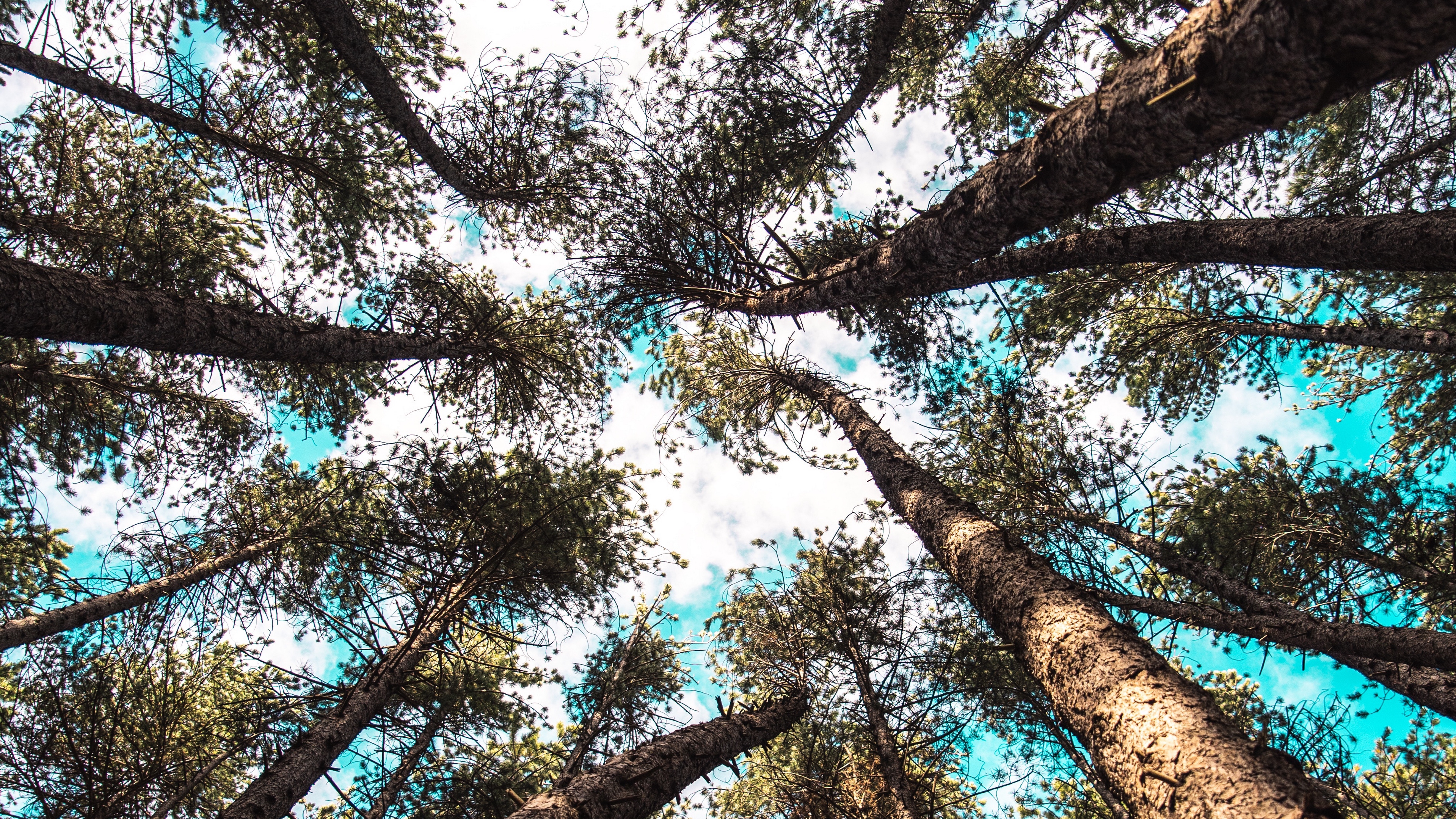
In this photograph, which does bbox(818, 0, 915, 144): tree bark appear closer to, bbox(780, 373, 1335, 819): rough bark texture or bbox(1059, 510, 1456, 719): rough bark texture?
bbox(780, 373, 1335, 819): rough bark texture

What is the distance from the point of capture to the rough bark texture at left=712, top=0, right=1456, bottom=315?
5.47ft

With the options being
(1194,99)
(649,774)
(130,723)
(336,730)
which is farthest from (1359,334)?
(130,723)

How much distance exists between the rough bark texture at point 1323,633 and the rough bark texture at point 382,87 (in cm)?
889

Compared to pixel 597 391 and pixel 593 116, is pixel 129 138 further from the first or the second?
pixel 597 391

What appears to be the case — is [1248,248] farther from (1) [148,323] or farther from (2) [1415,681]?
(1) [148,323]

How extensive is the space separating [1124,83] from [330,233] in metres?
7.69

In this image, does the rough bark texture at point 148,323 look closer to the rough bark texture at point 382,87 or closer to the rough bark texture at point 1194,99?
the rough bark texture at point 382,87

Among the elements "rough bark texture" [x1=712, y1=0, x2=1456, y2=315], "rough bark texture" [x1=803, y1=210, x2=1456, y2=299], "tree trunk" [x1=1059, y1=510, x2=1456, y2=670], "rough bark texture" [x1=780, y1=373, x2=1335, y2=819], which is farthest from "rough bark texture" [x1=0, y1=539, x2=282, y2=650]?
"tree trunk" [x1=1059, y1=510, x2=1456, y2=670]

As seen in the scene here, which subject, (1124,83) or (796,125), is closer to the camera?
(1124,83)

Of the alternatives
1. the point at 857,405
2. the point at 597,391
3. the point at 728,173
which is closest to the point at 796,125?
the point at 728,173

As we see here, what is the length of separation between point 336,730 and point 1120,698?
5.61 meters

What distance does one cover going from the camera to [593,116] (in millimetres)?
6613

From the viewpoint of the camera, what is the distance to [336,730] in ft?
15.0

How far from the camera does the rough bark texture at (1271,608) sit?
14.6ft
